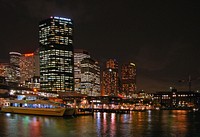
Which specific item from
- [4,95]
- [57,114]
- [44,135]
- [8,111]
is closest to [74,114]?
[57,114]

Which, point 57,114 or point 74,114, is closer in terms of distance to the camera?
point 57,114

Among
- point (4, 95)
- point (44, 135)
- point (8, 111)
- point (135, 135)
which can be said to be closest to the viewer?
point (44, 135)

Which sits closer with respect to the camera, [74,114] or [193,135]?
[193,135]

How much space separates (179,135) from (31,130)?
2643 cm

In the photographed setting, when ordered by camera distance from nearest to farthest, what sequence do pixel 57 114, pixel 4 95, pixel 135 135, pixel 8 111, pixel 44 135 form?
pixel 44 135 → pixel 135 135 → pixel 57 114 → pixel 8 111 → pixel 4 95

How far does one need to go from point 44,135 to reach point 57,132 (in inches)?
211

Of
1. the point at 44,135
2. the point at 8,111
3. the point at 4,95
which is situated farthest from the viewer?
the point at 4,95

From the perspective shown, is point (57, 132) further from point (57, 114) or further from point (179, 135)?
point (57, 114)

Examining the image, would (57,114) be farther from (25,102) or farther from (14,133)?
(14,133)

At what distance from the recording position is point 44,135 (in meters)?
54.9

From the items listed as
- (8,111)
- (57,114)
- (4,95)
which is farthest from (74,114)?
(4,95)

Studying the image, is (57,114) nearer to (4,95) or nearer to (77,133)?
(77,133)

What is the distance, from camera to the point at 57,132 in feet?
197

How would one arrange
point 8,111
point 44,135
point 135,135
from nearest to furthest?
point 44,135 < point 135,135 < point 8,111
